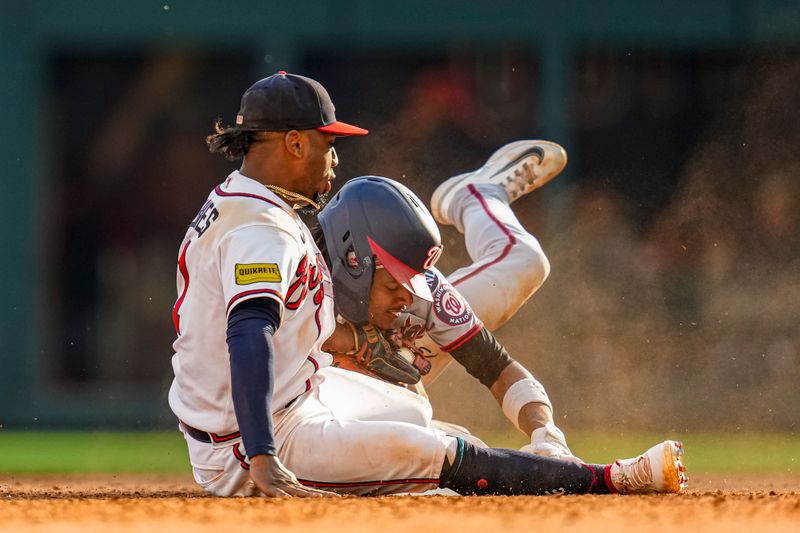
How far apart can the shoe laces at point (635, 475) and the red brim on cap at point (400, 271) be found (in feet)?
2.47

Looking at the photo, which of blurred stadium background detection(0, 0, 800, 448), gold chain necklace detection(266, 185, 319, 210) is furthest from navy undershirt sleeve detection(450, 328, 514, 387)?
blurred stadium background detection(0, 0, 800, 448)

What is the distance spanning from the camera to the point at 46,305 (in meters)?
9.05

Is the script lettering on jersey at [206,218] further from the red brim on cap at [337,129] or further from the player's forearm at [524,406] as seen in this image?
the player's forearm at [524,406]

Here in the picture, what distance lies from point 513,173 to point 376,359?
1.63 m

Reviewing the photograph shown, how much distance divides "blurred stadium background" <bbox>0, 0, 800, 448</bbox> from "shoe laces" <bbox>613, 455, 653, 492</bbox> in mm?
4707

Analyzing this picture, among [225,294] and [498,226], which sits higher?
[498,226]

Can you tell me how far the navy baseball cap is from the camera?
3.34m

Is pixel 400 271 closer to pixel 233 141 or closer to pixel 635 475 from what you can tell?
pixel 233 141

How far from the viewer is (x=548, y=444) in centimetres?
369

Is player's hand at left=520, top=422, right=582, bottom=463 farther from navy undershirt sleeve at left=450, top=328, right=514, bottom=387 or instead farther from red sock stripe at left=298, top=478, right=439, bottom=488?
red sock stripe at left=298, top=478, right=439, bottom=488

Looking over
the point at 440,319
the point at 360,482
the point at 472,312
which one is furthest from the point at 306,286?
the point at 472,312

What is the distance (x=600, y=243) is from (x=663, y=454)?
5450mm

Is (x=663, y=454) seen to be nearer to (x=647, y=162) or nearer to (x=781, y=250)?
(x=781, y=250)

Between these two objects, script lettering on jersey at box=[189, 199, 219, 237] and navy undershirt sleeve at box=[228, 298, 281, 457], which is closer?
navy undershirt sleeve at box=[228, 298, 281, 457]
